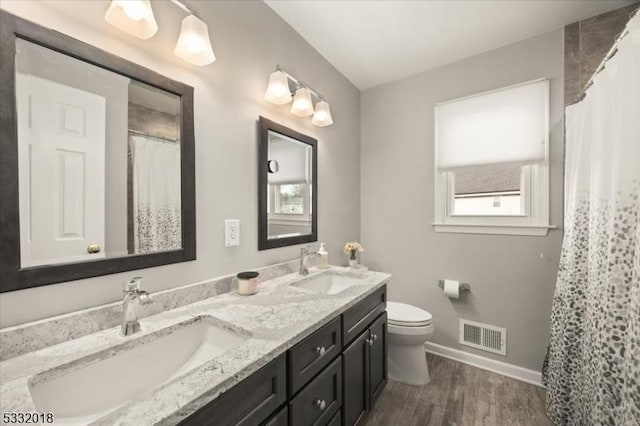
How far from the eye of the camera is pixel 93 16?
35.5 inches

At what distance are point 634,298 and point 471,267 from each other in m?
1.25

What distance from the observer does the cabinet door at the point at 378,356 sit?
1527 mm

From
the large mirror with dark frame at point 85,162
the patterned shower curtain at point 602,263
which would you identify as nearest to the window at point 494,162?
the patterned shower curtain at point 602,263

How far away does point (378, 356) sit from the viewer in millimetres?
1617

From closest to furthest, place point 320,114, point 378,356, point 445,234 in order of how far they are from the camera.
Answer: point 378,356 → point 320,114 → point 445,234

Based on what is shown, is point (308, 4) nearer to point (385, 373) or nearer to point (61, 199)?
point (61, 199)

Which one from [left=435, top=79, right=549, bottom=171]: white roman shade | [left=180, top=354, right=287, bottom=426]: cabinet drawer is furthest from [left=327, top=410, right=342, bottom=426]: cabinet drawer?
[left=435, top=79, right=549, bottom=171]: white roman shade

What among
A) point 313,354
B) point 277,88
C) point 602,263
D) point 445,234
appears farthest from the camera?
point 445,234

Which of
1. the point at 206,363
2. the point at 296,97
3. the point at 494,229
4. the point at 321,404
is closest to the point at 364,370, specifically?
the point at 321,404

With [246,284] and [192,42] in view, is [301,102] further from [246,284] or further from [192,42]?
[246,284]

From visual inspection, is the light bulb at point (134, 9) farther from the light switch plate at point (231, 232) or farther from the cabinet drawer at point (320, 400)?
the cabinet drawer at point (320, 400)

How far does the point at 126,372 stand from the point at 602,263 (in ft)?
6.20

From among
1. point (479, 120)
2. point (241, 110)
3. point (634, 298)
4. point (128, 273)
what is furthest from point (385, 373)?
point (479, 120)

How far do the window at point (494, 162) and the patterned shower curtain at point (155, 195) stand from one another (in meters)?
1.98
